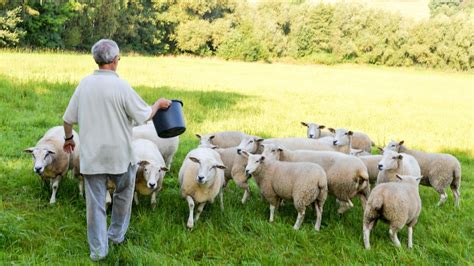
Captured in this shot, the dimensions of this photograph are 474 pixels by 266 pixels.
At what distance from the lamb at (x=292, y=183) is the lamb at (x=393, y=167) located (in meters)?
1.28

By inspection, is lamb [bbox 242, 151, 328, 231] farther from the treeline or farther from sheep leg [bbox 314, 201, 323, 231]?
the treeline

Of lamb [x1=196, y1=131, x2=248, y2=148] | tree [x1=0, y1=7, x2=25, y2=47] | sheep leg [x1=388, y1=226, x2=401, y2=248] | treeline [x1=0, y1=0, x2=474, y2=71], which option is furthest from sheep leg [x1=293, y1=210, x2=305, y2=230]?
treeline [x1=0, y1=0, x2=474, y2=71]

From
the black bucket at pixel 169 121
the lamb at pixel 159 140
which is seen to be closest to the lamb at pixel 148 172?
the black bucket at pixel 169 121

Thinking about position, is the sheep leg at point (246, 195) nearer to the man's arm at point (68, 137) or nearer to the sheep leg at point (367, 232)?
the sheep leg at point (367, 232)

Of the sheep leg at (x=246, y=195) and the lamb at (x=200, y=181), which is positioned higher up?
the lamb at (x=200, y=181)

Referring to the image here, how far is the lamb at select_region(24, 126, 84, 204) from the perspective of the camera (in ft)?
21.6

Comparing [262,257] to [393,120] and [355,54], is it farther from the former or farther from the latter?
[355,54]

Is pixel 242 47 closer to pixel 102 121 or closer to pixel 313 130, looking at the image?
pixel 313 130

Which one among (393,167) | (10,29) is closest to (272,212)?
(393,167)

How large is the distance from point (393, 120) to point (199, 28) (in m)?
45.4

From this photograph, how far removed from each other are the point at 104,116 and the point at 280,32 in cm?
5913

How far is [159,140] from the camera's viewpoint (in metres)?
8.48

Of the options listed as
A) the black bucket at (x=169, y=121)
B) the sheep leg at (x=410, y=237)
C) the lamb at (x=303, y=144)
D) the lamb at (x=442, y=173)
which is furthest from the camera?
the lamb at (x=303, y=144)

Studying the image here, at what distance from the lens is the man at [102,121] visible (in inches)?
181
